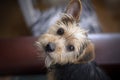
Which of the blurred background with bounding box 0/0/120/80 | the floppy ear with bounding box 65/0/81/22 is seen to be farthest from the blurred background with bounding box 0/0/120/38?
the floppy ear with bounding box 65/0/81/22

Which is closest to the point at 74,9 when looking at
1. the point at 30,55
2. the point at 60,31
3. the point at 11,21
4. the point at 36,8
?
the point at 60,31

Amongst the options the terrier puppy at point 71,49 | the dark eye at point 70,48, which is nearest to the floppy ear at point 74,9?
the terrier puppy at point 71,49

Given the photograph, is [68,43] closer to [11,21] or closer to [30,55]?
[30,55]

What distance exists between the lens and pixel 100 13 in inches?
88.7

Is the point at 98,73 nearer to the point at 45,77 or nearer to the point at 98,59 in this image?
the point at 98,59

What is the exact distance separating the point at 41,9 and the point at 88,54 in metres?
1.20

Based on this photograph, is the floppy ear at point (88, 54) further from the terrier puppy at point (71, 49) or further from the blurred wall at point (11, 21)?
the blurred wall at point (11, 21)

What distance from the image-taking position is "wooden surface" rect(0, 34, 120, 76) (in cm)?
110

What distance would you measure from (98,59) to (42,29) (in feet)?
2.36

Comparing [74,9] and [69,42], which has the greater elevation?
[74,9]

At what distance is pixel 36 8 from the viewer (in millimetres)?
2137

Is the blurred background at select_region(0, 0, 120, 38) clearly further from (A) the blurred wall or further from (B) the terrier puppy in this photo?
(B) the terrier puppy

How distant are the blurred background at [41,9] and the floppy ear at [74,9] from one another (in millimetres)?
1012

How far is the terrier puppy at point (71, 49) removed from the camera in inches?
42.6
